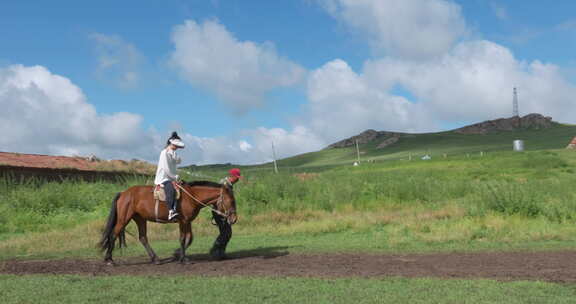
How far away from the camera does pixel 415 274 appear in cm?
997

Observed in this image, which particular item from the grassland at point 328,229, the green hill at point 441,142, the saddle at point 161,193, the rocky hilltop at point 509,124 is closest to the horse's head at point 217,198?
the saddle at point 161,193

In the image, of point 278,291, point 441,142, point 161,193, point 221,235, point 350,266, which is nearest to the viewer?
point 278,291

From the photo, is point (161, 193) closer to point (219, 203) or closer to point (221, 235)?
point (219, 203)

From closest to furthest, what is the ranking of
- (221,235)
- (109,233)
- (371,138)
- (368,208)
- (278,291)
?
1. (278,291)
2. (109,233)
3. (221,235)
4. (368,208)
5. (371,138)

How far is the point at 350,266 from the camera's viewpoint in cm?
1111

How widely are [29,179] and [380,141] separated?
94.4 meters

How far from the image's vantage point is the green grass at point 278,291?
7.91 metres

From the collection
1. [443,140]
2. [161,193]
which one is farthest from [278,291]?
[443,140]

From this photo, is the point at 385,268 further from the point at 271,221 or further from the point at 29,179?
the point at 29,179

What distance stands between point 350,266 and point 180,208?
3976mm

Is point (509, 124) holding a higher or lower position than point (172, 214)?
higher

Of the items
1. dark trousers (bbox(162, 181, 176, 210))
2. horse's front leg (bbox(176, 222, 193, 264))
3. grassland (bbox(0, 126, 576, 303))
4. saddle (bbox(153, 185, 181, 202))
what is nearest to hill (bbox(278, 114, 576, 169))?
grassland (bbox(0, 126, 576, 303))

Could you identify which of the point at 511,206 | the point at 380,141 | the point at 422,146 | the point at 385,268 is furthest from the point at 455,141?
the point at 385,268

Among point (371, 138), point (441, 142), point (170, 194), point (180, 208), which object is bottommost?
point (180, 208)
